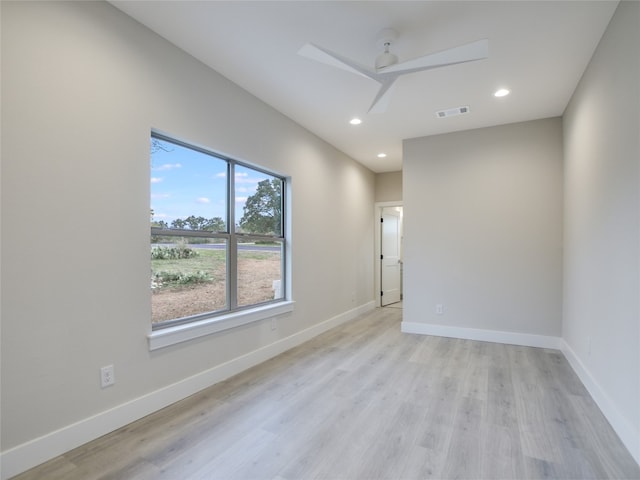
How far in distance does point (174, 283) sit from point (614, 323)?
10.3 feet

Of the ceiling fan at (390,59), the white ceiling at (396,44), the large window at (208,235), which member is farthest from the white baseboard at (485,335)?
the ceiling fan at (390,59)

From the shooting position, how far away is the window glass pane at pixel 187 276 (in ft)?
8.31

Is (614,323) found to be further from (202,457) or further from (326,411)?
(202,457)

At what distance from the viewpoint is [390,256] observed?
678cm

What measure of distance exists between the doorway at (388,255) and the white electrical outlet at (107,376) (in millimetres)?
5032

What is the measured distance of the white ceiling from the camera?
7.06 ft

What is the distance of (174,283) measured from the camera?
2.66 metres

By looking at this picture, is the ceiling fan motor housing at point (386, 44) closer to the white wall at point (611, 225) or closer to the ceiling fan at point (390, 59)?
the ceiling fan at point (390, 59)

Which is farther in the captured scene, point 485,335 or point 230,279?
point 485,335

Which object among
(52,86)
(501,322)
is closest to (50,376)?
(52,86)

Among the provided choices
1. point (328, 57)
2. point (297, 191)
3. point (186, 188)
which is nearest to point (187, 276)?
point (186, 188)

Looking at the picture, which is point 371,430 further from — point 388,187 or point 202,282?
point 388,187

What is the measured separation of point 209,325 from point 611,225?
306cm

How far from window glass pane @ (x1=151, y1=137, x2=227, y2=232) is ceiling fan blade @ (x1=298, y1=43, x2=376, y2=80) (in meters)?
1.29
